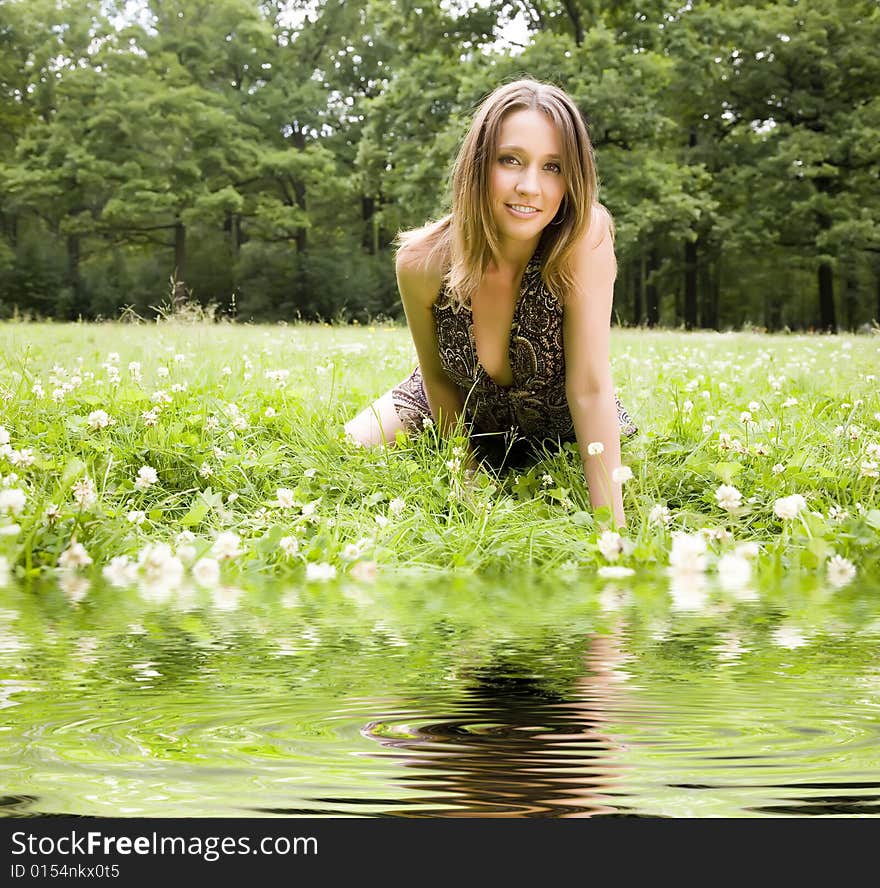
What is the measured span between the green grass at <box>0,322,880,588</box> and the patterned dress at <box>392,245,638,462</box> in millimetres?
206

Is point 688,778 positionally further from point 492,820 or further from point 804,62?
point 804,62

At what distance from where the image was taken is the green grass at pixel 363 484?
80.9 inches

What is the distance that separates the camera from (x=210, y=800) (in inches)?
26.4

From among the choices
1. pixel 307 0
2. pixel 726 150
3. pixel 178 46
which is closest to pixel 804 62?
pixel 726 150

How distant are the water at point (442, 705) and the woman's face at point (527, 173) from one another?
1.93 m

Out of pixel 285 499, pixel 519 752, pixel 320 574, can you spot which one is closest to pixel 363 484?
pixel 285 499

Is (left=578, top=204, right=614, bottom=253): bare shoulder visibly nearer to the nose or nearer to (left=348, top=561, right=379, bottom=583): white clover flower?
the nose

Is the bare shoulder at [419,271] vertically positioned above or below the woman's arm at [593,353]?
above

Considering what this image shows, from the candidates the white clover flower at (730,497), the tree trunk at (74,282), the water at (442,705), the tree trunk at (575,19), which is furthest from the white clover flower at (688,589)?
the tree trunk at (74,282)

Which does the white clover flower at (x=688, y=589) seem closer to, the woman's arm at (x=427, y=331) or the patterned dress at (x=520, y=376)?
the patterned dress at (x=520, y=376)

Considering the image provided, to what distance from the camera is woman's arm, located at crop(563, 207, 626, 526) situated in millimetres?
2947

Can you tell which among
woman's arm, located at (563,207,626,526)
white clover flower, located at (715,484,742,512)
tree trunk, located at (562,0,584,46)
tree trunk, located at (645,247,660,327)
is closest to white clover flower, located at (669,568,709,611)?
white clover flower, located at (715,484,742,512)

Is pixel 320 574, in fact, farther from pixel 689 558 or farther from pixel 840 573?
pixel 840 573

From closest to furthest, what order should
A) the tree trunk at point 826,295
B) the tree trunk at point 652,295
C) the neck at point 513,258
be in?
the neck at point 513,258
the tree trunk at point 826,295
the tree trunk at point 652,295
